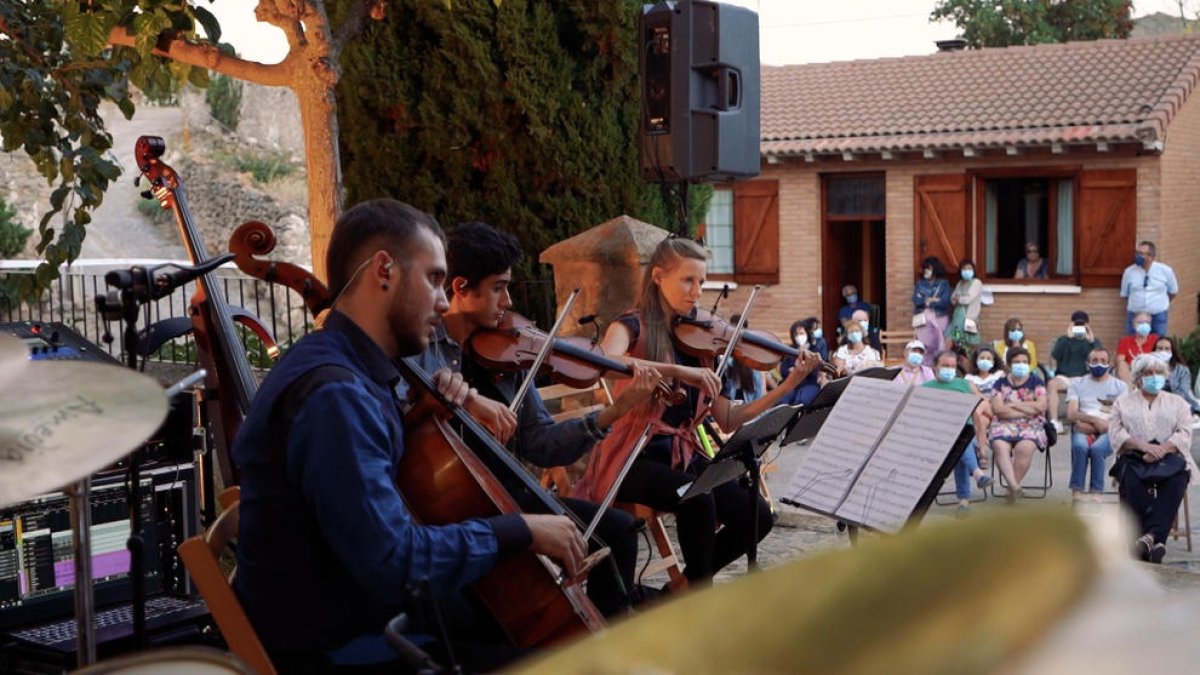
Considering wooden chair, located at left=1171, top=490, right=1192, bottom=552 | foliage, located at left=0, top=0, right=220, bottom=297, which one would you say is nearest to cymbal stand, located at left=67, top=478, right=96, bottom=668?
foliage, located at left=0, top=0, right=220, bottom=297

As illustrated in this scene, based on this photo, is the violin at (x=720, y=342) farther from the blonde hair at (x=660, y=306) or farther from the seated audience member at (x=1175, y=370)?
the seated audience member at (x=1175, y=370)

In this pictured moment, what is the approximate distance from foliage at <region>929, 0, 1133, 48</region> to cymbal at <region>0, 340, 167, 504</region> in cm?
3101

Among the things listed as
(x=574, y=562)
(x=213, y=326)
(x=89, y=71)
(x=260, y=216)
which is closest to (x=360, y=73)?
(x=89, y=71)

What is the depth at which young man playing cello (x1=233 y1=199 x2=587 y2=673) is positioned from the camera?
8.39 feet

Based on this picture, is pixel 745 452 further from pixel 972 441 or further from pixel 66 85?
pixel 972 441

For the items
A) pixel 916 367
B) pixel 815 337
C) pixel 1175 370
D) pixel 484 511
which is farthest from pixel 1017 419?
pixel 484 511

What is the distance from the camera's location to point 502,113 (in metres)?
8.40

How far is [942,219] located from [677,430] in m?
14.2

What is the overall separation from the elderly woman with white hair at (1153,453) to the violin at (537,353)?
14.4 feet

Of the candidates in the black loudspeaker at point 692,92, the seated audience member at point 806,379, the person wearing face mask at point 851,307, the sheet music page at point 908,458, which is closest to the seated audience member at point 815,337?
the seated audience member at point 806,379

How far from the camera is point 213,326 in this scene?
4.46m

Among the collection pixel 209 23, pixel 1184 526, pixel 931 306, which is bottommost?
pixel 1184 526

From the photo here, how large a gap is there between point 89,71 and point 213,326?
1.62 m

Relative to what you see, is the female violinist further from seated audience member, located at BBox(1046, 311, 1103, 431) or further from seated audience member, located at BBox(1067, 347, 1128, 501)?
seated audience member, located at BBox(1046, 311, 1103, 431)
